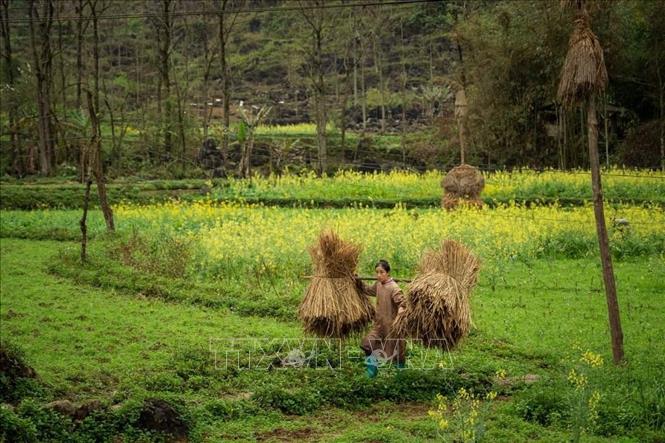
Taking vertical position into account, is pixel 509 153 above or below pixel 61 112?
below

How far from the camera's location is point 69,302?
15.6 meters

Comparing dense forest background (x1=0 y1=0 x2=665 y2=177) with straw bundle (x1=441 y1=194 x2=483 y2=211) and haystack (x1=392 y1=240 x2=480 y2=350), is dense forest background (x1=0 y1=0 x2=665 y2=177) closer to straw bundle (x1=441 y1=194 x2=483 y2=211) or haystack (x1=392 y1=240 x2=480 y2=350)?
straw bundle (x1=441 y1=194 x2=483 y2=211)

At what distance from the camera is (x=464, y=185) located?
23.0 m

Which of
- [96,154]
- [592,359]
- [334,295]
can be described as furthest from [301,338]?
[96,154]

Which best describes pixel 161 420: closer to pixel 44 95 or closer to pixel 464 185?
pixel 464 185

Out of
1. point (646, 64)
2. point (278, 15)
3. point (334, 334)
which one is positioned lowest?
point (334, 334)

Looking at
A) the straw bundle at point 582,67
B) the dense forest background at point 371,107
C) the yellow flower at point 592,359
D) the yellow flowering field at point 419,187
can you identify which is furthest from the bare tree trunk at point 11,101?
the yellow flower at point 592,359

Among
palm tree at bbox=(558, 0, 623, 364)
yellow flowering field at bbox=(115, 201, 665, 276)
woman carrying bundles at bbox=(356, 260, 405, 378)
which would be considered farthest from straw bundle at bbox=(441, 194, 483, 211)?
woman carrying bundles at bbox=(356, 260, 405, 378)

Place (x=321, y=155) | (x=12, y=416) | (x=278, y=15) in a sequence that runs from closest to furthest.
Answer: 1. (x=12, y=416)
2. (x=321, y=155)
3. (x=278, y=15)

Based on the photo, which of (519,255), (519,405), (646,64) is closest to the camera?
(519,405)

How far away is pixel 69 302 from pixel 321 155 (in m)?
19.8

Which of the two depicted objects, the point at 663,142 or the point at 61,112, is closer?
the point at 663,142

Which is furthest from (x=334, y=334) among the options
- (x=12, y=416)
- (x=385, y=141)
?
(x=385, y=141)

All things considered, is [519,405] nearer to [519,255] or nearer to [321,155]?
[519,255]
